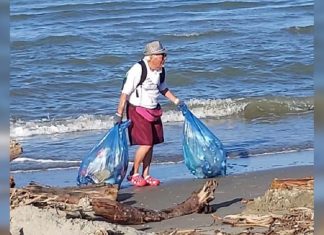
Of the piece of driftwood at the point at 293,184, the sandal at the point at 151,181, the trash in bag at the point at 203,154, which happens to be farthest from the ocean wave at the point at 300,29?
the piece of driftwood at the point at 293,184

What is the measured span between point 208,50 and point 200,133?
25.4 feet

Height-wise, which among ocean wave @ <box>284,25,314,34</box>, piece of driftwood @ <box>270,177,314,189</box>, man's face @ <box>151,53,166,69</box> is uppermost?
man's face @ <box>151,53,166,69</box>

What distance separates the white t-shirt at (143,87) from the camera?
6941 mm

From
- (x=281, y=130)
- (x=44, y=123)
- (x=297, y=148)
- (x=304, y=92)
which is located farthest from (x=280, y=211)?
(x=304, y=92)

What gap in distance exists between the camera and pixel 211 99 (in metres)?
11.2

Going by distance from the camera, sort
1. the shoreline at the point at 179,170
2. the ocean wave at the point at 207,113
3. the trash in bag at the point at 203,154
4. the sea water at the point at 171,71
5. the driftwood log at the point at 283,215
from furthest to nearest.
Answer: the ocean wave at the point at 207,113 → the sea water at the point at 171,71 → the shoreline at the point at 179,170 → the trash in bag at the point at 203,154 → the driftwood log at the point at 283,215

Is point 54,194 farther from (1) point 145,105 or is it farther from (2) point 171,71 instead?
(2) point 171,71

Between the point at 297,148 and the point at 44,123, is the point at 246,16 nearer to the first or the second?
the point at 44,123

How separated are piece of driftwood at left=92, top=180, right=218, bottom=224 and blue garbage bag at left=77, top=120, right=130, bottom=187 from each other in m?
1.11

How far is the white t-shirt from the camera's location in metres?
6.94

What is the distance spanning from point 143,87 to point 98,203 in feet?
6.13

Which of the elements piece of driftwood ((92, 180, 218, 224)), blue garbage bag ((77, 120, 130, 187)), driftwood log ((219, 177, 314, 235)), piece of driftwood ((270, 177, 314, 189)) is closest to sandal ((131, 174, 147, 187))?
blue garbage bag ((77, 120, 130, 187))

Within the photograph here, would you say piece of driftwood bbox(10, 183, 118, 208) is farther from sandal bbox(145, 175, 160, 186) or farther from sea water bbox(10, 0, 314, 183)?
sea water bbox(10, 0, 314, 183)

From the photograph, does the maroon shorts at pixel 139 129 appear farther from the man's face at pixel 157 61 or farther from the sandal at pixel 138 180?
the man's face at pixel 157 61
